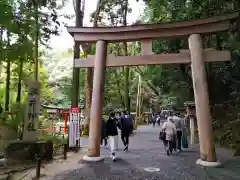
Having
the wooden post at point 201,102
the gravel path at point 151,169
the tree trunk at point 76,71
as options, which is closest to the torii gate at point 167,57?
the wooden post at point 201,102

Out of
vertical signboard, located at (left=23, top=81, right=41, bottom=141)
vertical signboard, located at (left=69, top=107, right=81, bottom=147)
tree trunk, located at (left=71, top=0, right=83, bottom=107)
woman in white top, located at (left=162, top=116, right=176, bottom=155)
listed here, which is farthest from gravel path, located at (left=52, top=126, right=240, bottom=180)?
tree trunk, located at (left=71, top=0, right=83, bottom=107)

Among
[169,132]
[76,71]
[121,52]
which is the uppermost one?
[121,52]

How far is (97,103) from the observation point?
952 centimetres

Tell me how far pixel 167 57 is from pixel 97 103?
2957 millimetres

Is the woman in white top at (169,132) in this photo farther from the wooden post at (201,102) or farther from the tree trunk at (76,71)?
the tree trunk at (76,71)

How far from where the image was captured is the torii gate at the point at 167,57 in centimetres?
855

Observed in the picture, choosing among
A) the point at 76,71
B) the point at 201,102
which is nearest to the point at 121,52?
the point at 76,71

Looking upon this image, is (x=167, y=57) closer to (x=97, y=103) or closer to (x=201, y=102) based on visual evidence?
(x=201, y=102)

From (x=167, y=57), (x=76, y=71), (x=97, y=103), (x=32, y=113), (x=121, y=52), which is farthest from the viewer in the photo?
(x=121, y=52)

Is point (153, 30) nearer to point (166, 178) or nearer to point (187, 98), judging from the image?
point (166, 178)

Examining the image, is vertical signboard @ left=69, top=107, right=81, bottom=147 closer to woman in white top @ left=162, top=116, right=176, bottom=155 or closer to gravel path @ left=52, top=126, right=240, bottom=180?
gravel path @ left=52, top=126, right=240, bottom=180

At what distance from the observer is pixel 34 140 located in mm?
9688

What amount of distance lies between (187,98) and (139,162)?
16357 millimetres

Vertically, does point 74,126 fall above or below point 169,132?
above
